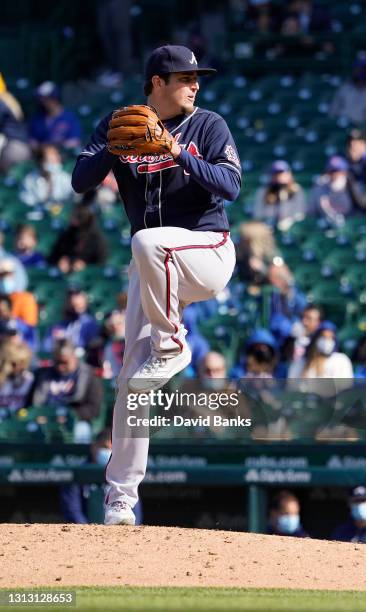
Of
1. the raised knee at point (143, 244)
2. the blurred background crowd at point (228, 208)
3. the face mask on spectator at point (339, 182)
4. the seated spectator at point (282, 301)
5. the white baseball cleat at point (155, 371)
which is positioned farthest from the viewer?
the face mask on spectator at point (339, 182)

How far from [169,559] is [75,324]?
5.65 m

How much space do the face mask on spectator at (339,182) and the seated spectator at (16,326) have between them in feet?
10.1

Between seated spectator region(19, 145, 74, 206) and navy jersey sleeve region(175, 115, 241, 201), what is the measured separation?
844 centimetres

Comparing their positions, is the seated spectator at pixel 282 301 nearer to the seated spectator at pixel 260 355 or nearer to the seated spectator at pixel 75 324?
the seated spectator at pixel 260 355

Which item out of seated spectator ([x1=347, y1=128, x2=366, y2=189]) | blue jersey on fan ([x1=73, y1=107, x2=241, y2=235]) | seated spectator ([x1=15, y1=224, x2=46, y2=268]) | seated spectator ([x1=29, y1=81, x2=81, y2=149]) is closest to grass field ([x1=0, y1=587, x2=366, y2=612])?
blue jersey on fan ([x1=73, y1=107, x2=241, y2=235])

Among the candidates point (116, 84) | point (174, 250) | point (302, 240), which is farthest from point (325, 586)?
point (116, 84)

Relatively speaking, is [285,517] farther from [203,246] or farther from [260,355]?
[203,246]

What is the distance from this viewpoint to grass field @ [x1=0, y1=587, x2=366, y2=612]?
5.29 m

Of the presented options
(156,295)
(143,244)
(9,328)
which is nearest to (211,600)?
(156,295)

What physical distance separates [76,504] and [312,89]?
7783mm

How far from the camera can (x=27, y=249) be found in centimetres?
1323

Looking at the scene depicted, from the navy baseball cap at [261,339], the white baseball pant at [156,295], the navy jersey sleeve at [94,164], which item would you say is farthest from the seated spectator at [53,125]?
the white baseball pant at [156,295]

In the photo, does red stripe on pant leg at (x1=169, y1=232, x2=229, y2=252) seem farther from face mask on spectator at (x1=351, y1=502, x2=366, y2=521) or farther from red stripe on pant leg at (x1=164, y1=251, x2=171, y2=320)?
face mask on spectator at (x1=351, y1=502, x2=366, y2=521)

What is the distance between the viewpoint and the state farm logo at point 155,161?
20.8ft
